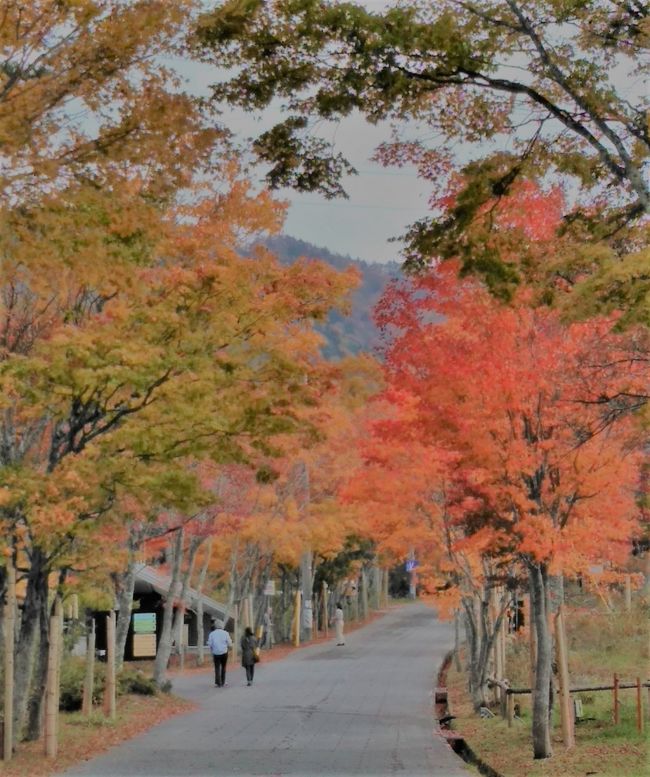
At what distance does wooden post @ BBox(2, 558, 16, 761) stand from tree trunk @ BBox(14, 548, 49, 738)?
39 cm

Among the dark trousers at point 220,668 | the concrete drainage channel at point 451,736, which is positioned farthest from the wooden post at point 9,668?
the dark trousers at point 220,668

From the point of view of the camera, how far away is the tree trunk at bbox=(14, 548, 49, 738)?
45.0 feet

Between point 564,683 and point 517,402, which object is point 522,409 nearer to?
point 517,402

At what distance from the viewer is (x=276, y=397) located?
14.2 metres

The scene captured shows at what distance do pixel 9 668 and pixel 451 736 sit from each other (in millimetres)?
7731

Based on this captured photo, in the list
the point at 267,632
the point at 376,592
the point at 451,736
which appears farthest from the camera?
the point at 376,592

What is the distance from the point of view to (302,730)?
16719mm

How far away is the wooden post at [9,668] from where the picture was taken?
12.8m

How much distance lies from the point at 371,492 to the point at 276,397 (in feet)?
38.6

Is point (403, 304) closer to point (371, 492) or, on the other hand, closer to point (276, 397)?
point (276, 397)

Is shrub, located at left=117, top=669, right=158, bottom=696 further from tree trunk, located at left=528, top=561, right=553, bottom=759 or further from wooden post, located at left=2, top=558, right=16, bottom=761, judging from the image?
tree trunk, located at left=528, top=561, right=553, bottom=759

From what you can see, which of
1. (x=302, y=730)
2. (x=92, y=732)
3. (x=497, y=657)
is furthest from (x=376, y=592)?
(x=92, y=732)

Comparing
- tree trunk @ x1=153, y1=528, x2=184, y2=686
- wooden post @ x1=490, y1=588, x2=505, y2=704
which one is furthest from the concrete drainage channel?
tree trunk @ x1=153, y1=528, x2=184, y2=686

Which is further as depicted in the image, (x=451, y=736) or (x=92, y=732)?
(x=451, y=736)
